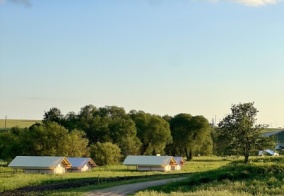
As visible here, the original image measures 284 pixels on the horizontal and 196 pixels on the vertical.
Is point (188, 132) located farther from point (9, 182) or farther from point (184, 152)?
point (9, 182)

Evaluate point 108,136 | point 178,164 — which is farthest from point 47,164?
point 108,136

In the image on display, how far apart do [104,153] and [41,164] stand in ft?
68.2

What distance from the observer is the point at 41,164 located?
68250 mm

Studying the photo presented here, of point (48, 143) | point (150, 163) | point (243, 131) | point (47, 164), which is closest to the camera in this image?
point (243, 131)

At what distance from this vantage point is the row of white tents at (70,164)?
224 ft

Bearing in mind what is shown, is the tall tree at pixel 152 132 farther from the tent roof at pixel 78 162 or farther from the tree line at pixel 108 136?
the tent roof at pixel 78 162

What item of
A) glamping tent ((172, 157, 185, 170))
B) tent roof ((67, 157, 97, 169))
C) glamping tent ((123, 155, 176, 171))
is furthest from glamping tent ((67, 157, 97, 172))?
glamping tent ((172, 157, 185, 170))

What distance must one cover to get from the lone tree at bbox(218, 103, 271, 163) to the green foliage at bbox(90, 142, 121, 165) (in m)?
28.0

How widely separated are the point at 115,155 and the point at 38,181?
38.0 m

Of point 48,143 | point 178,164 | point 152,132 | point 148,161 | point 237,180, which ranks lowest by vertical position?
point 237,180

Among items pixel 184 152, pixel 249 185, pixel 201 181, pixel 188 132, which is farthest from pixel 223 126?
pixel 184 152

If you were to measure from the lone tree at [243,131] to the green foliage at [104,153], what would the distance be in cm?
2798

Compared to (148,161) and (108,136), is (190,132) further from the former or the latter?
(148,161)

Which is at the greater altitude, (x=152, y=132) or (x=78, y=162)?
(x=152, y=132)
